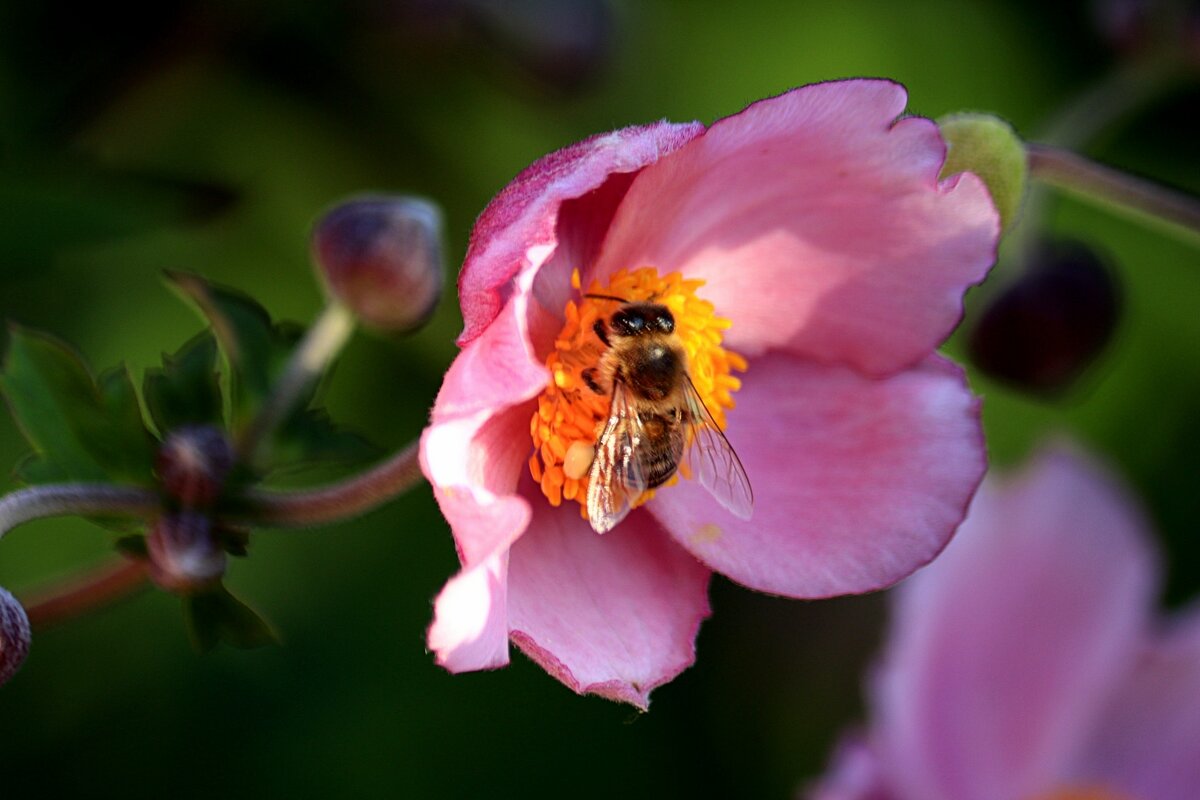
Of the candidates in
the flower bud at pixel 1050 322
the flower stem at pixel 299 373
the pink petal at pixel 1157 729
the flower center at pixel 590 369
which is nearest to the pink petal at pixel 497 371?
the flower center at pixel 590 369

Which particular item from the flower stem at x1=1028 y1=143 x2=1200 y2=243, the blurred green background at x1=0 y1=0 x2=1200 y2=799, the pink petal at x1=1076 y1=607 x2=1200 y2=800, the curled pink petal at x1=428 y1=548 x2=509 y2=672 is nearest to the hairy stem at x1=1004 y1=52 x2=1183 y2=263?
the blurred green background at x1=0 y1=0 x2=1200 y2=799

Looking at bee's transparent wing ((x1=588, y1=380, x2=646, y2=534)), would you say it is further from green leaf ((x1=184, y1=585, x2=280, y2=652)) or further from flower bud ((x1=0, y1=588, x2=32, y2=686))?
flower bud ((x1=0, y1=588, x2=32, y2=686))

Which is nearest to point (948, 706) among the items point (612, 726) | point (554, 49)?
point (612, 726)

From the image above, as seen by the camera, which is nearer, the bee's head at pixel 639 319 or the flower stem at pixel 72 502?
the flower stem at pixel 72 502

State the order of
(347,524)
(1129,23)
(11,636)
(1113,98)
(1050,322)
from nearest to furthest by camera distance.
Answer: (11,636) < (1050,322) < (1129,23) < (1113,98) < (347,524)

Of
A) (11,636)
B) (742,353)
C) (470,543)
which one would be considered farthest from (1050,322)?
(11,636)

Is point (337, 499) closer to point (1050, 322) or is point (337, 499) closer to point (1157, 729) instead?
point (1050, 322)

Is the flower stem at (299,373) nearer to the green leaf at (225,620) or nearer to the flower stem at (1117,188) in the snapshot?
the green leaf at (225,620)
